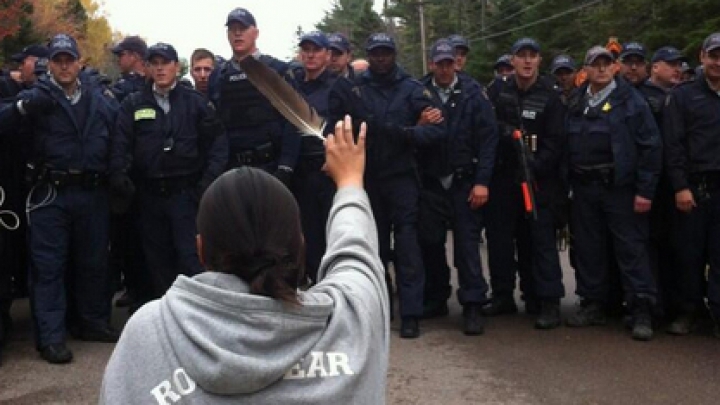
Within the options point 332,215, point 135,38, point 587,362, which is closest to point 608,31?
point 135,38

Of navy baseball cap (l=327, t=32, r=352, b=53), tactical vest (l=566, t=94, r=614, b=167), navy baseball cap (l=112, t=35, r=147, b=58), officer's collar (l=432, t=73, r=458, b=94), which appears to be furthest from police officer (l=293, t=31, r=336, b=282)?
navy baseball cap (l=112, t=35, r=147, b=58)

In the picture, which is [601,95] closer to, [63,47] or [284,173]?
[284,173]

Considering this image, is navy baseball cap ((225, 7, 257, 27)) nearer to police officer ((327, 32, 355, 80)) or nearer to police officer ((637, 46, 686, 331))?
police officer ((327, 32, 355, 80))

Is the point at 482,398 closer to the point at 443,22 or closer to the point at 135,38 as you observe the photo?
the point at 135,38

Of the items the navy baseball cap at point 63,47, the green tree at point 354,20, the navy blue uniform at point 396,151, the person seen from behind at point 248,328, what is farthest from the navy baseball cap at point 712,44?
the green tree at point 354,20

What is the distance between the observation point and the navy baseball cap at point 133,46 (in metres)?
9.38

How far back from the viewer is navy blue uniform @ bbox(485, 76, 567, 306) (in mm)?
7426

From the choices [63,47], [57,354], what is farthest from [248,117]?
[57,354]

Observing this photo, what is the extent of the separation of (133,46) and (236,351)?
8.21 metres

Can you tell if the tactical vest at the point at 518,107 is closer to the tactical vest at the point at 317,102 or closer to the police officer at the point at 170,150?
the tactical vest at the point at 317,102

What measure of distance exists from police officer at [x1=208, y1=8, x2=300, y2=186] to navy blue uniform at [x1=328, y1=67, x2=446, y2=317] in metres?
0.52

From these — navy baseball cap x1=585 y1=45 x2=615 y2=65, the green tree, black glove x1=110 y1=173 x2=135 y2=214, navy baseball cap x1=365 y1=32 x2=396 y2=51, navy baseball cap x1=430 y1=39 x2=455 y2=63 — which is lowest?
black glove x1=110 y1=173 x2=135 y2=214

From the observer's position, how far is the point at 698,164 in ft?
22.7

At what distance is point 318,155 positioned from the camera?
762cm
